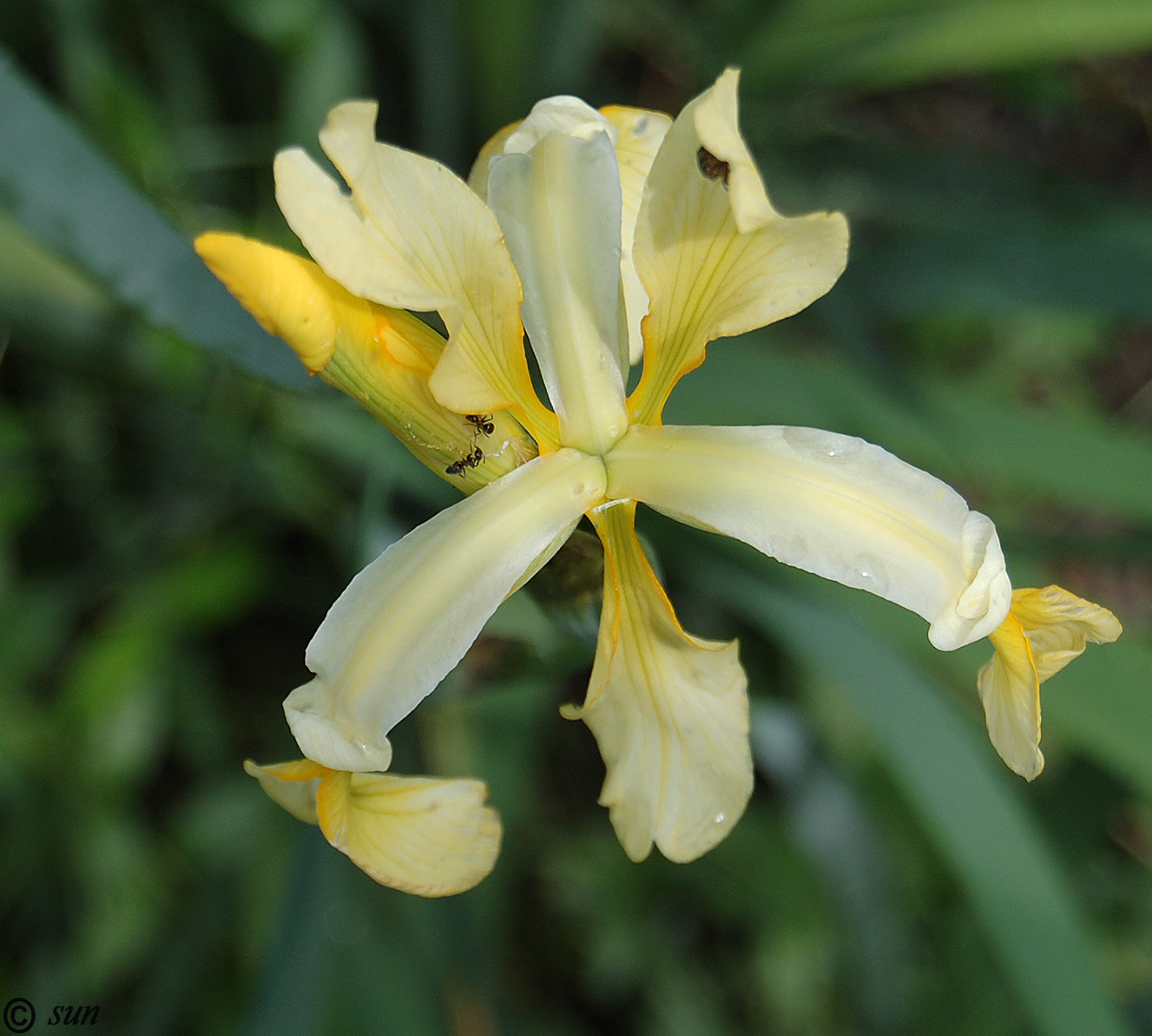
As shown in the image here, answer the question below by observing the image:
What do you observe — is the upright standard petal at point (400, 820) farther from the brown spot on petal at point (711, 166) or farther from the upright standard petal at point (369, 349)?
→ the brown spot on petal at point (711, 166)

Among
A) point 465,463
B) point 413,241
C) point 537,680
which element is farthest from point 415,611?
point 537,680

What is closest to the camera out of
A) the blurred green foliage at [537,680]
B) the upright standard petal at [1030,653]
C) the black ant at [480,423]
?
the upright standard petal at [1030,653]

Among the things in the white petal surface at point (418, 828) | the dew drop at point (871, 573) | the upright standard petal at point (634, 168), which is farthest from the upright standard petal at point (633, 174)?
the white petal surface at point (418, 828)

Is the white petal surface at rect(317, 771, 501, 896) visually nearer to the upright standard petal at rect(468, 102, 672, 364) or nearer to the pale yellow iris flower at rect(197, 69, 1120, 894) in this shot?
the pale yellow iris flower at rect(197, 69, 1120, 894)

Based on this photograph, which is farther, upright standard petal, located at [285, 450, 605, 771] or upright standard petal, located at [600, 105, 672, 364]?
upright standard petal, located at [600, 105, 672, 364]

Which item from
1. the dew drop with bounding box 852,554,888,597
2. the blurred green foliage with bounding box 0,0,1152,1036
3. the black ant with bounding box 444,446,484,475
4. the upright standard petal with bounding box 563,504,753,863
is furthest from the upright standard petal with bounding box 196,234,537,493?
the blurred green foliage with bounding box 0,0,1152,1036

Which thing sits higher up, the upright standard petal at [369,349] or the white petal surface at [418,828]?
the upright standard petal at [369,349]

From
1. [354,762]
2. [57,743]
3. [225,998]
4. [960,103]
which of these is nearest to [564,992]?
[225,998]

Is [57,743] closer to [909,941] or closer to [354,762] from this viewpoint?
[354,762]
